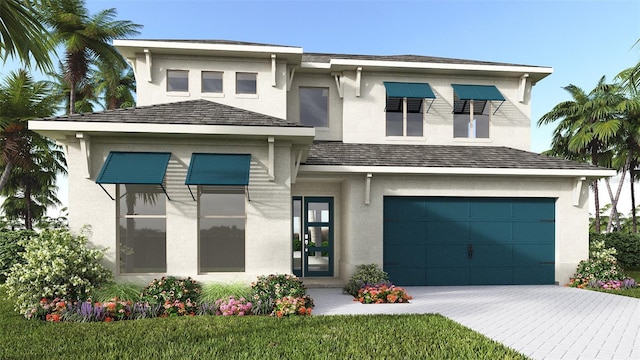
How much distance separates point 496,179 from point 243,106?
9995 mm

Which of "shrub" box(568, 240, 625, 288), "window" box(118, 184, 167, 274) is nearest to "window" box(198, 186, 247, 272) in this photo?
"window" box(118, 184, 167, 274)

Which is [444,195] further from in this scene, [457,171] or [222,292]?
[222,292]

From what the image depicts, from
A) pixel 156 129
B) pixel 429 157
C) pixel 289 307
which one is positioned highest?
pixel 156 129

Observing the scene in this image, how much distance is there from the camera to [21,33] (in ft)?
23.9

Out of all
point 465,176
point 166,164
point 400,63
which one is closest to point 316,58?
point 400,63

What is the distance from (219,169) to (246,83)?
655 cm

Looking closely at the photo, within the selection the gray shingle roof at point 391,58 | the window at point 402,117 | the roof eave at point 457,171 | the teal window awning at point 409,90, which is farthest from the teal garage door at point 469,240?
the gray shingle roof at point 391,58

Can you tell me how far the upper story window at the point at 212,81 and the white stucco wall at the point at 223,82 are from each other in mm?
167

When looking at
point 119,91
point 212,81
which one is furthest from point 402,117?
point 119,91

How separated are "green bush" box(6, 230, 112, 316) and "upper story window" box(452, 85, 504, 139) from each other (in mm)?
14216

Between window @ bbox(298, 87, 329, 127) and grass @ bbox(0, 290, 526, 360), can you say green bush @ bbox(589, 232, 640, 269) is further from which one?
grass @ bbox(0, 290, 526, 360)

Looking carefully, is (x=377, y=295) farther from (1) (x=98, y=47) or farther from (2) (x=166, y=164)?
(1) (x=98, y=47)

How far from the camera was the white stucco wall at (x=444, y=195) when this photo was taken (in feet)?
41.8

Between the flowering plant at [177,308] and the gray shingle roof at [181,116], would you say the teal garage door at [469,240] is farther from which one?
the flowering plant at [177,308]
